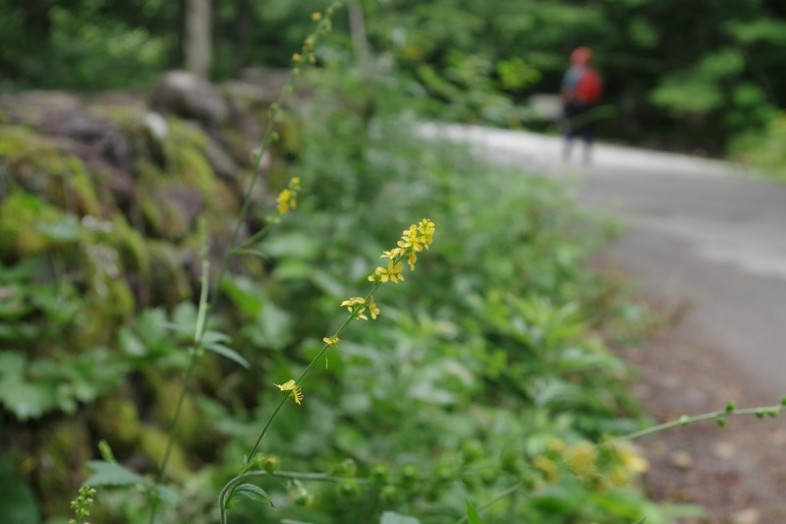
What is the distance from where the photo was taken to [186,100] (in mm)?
4562

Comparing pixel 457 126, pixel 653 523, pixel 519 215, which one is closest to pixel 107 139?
pixel 457 126

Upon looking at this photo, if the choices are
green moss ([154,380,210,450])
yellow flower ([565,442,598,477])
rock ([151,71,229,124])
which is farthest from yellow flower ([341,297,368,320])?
rock ([151,71,229,124])

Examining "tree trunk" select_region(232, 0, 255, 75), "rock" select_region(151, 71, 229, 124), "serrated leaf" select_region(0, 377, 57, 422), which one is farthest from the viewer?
"tree trunk" select_region(232, 0, 255, 75)

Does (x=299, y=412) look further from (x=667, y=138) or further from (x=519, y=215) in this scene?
(x=667, y=138)

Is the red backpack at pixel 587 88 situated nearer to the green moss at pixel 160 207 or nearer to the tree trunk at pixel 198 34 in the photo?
the tree trunk at pixel 198 34

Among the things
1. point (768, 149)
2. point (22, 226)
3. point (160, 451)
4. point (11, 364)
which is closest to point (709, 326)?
point (160, 451)

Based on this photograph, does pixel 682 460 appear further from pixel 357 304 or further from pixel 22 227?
pixel 357 304

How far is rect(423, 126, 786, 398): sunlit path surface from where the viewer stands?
203 inches

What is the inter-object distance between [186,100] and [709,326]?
392 cm

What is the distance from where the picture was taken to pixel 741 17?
712 inches

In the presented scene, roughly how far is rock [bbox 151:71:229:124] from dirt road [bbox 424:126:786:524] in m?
1.34

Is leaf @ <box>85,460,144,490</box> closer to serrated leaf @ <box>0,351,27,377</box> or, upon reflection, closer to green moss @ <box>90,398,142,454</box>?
serrated leaf @ <box>0,351,27,377</box>

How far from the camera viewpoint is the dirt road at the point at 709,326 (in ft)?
11.5

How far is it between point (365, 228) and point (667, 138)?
17745 millimetres
